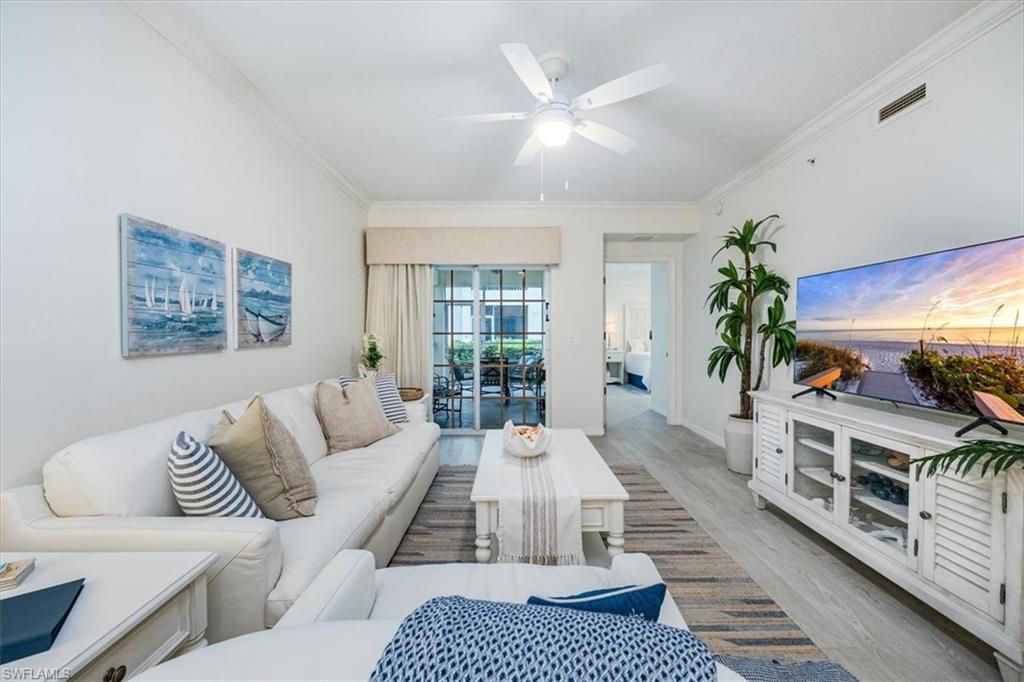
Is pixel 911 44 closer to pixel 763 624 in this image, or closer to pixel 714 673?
pixel 763 624

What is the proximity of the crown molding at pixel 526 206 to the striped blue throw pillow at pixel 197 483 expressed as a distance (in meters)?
3.56

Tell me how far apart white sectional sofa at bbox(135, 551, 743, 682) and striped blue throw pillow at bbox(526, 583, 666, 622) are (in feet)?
0.74

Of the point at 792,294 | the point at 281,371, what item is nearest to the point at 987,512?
the point at 792,294

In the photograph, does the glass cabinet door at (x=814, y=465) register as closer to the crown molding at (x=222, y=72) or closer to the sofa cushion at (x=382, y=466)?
the sofa cushion at (x=382, y=466)

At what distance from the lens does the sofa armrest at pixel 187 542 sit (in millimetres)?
1147

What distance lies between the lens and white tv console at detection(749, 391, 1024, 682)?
1.35 m

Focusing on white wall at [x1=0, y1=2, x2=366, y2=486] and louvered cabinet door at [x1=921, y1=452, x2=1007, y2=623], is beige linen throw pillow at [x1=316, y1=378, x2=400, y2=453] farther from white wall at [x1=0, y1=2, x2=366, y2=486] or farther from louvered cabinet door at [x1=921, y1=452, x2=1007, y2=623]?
louvered cabinet door at [x1=921, y1=452, x2=1007, y2=623]

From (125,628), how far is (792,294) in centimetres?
384

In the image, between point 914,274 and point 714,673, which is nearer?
point 714,673

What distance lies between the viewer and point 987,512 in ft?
4.66

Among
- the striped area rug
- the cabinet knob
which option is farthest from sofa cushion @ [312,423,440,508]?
the cabinet knob

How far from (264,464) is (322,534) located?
1.18ft

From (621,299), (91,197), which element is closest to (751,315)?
(91,197)

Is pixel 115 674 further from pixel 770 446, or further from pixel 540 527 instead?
pixel 770 446
